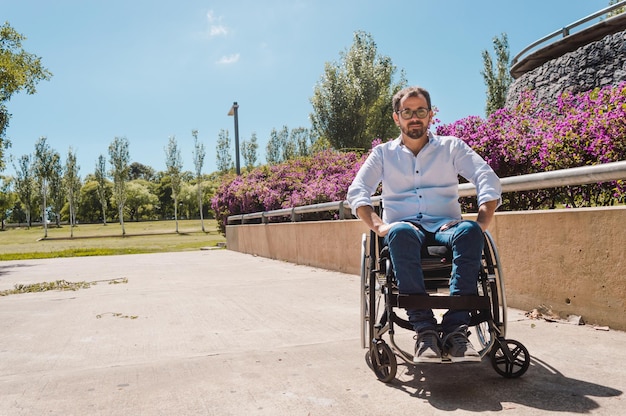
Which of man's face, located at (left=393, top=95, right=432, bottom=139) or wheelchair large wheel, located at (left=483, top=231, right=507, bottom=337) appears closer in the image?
wheelchair large wheel, located at (left=483, top=231, right=507, bottom=337)

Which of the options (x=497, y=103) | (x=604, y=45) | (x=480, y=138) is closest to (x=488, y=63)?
(x=497, y=103)

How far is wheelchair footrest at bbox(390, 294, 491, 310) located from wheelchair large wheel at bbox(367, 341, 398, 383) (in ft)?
0.85

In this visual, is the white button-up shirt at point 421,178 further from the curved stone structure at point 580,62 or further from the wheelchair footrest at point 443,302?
the curved stone structure at point 580,62

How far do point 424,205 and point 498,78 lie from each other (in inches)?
1397

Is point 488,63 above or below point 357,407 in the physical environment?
above

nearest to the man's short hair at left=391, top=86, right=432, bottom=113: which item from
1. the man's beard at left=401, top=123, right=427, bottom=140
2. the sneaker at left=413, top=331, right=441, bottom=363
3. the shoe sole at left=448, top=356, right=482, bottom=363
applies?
the man's beard at left=401, top=123, right=427, bottom=140

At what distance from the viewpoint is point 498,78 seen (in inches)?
1383

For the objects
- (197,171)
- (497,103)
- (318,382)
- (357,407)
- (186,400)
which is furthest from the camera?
(197,171)

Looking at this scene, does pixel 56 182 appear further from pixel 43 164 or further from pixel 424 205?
pixel 424 205

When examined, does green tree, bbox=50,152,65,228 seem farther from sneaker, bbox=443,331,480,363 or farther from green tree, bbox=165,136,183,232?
sneaker, bbox=443,331,480,363

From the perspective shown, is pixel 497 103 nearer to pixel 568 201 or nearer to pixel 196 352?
pixel 568 201

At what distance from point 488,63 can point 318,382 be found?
36.7 metres

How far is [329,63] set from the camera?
3562 cm

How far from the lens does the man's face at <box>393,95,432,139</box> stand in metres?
2.85
